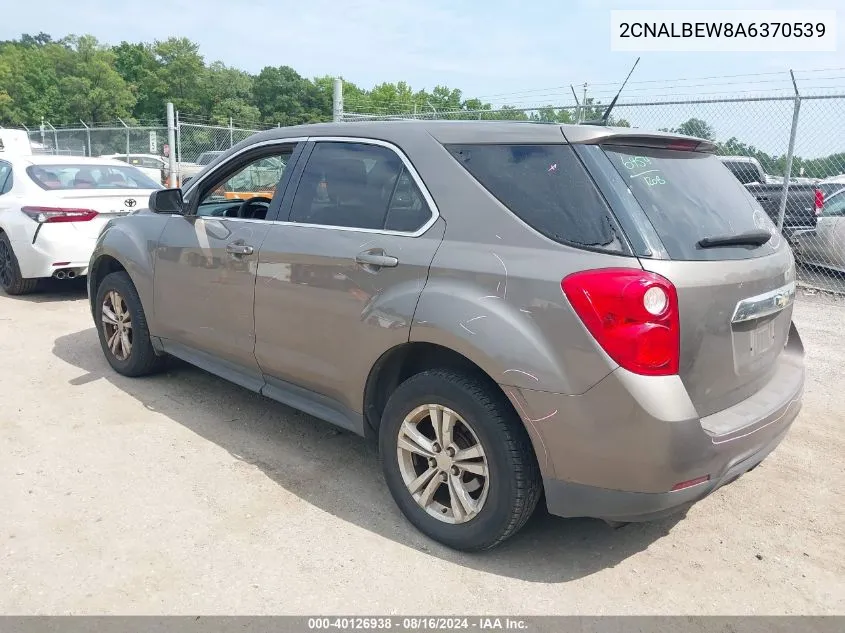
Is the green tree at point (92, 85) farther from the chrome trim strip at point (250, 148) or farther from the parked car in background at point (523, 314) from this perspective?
the parked car in background at point (523, 314)

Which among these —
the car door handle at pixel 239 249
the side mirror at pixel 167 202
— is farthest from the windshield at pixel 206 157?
the car door handle at pixel 239 249

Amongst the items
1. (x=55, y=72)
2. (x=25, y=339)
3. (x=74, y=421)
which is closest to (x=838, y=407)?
(x=74, y=421)

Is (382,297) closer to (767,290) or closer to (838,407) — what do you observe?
(767,290)

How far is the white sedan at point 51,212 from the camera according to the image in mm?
A: 7027

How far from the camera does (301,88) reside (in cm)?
8362

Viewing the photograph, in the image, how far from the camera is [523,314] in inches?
100

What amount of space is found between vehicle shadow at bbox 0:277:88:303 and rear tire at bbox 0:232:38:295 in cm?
10

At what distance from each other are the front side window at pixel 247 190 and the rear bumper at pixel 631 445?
6.94 feet

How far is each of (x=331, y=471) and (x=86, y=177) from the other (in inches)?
232

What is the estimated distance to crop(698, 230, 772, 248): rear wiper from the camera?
8.58 ft

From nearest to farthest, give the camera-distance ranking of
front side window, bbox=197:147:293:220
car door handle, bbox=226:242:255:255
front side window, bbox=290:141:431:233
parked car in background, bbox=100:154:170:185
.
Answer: front side window, bbox=290:141:431:233 → car door handle, bbox=226:242:255:255 → front side window, bbox=197:147:293:220 → parked car in background, bbox=100:154:170:185

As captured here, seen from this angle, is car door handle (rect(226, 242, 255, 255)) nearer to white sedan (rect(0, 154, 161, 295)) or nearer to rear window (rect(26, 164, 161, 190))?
white sedan (rect(0, 154, 161, 295))

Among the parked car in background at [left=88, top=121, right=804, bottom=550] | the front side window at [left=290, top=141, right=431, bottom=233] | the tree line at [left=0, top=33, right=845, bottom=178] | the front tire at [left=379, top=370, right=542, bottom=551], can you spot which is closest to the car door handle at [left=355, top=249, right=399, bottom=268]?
the parked car in background at [left=88, top=121, right=804, bottom=550]

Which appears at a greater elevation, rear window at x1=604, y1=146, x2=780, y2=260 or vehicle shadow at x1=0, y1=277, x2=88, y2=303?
rear window at x1=604, y1=146, x2=780, y2=260
